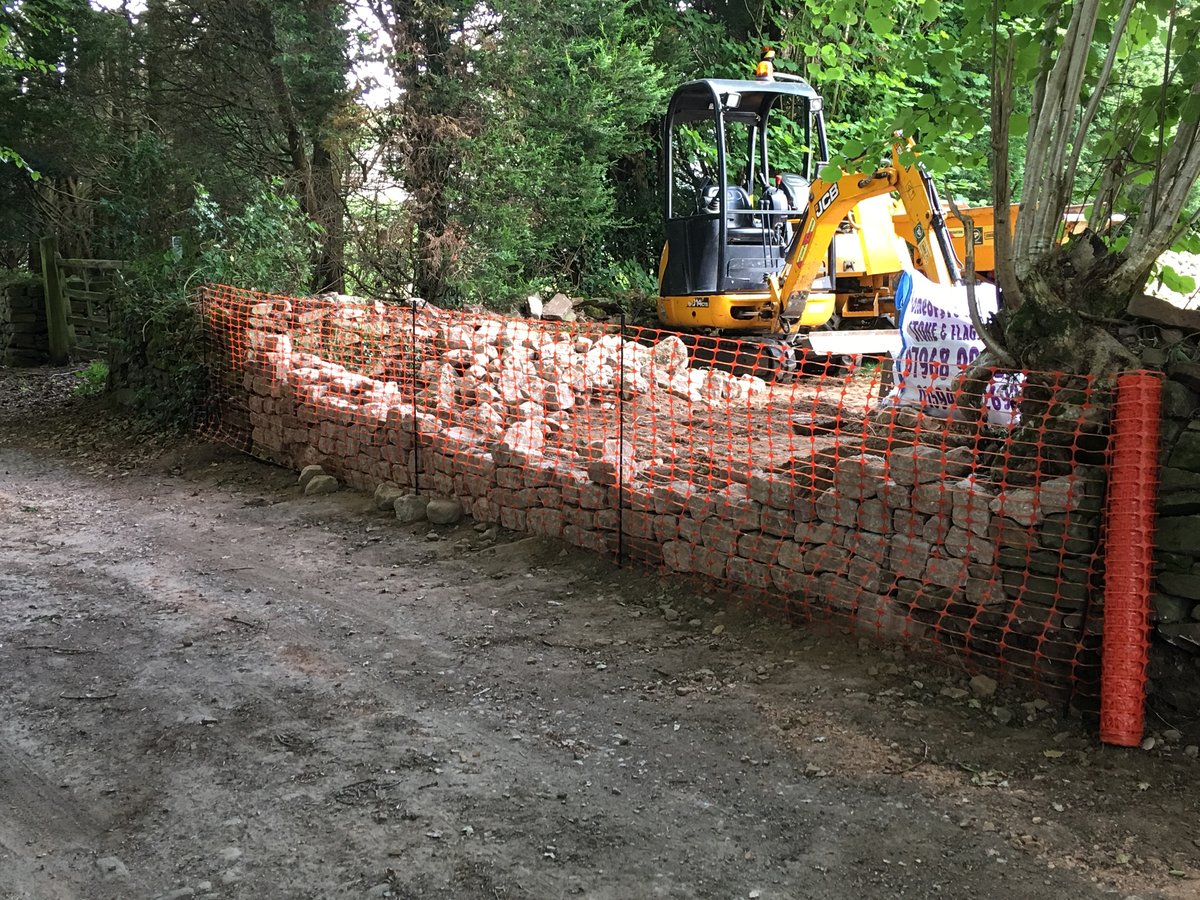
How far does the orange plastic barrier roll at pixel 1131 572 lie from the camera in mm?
3574

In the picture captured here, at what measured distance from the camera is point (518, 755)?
3.75m

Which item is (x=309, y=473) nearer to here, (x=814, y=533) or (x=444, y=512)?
(x=444, y=512)

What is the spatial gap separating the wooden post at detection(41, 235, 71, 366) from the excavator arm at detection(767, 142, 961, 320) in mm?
10820

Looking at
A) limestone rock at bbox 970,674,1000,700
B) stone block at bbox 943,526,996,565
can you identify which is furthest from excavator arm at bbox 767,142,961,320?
limestone rock at bbox 970,674,1000,700

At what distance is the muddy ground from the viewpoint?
3008 millimetres

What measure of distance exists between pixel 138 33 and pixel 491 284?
552 cm

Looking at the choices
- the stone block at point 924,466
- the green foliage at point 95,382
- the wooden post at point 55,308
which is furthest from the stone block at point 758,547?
the wooden post at point 55,308

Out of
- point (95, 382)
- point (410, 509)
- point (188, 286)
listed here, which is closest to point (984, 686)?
point (410, 509)

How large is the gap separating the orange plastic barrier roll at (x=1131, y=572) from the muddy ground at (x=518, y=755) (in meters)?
0.17

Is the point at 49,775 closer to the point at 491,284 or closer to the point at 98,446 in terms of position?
the point at 98,446

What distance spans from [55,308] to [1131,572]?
51.5 feet

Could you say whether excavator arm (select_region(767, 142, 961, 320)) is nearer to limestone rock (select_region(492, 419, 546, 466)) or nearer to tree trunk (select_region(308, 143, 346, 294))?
limestone rock (select_region(492, 419, 546, 466))

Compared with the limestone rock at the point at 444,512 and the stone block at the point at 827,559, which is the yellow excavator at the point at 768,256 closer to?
the limestone rock at the point at 444,512

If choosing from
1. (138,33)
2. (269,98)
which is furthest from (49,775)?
(138,33)
